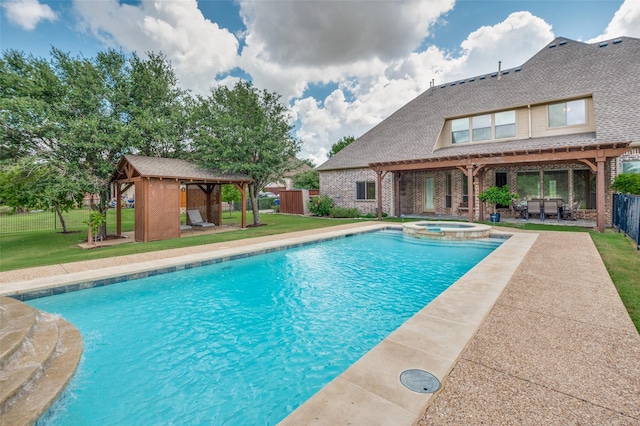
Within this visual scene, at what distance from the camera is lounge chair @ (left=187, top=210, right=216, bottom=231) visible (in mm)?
14263

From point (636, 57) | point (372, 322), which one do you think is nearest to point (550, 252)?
point (372, 322)

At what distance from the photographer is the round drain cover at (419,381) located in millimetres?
2435

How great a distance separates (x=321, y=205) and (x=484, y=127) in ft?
34.9

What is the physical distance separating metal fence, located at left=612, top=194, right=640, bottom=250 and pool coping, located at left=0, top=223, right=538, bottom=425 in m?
4.23

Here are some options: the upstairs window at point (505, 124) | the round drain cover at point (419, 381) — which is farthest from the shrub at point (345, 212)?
the round drain cover at point (419, 381)

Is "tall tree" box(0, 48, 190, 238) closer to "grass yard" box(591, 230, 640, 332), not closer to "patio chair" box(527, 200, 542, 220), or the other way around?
"grass yard" box(591, 230, 640, 332)

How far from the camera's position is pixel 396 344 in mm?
3191

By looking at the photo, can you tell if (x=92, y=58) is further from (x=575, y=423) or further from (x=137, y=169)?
(x=575, y=423)

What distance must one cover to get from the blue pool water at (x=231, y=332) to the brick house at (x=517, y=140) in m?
7.25

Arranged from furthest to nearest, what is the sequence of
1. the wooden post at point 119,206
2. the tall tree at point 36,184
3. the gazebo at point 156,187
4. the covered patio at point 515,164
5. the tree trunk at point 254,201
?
the tree trunk at point 254,201 < the wooden post at point 119,206 < the gazebo at point 156,187 < the covered patio at point 515,164 < the tall tree at point 36,184

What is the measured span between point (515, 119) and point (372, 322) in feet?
50.3

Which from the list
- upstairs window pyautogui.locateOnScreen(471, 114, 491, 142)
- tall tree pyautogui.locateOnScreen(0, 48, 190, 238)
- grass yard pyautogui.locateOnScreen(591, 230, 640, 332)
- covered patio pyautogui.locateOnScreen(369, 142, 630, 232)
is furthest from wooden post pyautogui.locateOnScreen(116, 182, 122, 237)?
upstairs window pyautogui.locateOnScreen(471, 114, 491, 142)

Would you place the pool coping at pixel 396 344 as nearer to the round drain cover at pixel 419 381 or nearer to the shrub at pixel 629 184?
the round drain cover at pixel 419 381

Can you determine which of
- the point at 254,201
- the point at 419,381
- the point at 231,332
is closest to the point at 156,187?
→ the point at 254,201
